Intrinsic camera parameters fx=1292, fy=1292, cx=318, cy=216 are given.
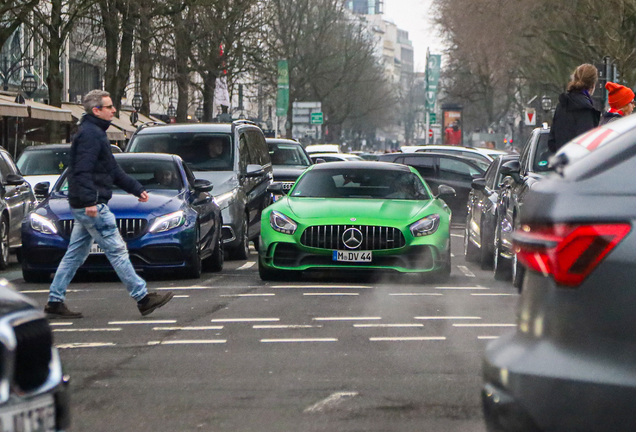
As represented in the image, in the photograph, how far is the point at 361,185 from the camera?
14609 millimetres

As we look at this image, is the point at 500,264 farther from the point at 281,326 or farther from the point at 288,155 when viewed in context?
the point at 288,155

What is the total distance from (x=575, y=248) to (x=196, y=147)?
1456 cm

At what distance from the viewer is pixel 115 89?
3703 centimetres

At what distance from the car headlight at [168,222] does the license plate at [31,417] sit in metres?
9.31

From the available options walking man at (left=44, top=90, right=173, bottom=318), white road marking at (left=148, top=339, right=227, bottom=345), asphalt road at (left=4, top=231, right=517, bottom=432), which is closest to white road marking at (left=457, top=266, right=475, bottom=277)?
asphalt road at (left=4, top=231, right=517, bottom=432)

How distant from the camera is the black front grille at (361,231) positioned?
13.1 metres

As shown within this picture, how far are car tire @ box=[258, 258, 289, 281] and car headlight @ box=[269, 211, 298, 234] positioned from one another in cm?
44

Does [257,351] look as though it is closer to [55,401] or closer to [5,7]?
[55,401]

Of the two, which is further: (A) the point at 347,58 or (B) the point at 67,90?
(A) the point at 347,58

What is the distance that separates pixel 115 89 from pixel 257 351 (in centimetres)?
2961

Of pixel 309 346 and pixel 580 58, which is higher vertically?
pixel 580 58

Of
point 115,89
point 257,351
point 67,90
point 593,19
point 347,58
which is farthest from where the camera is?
point 347,58

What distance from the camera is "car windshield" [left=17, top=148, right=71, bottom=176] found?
22078 millimetres

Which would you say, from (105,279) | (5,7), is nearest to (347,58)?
(5,7)
